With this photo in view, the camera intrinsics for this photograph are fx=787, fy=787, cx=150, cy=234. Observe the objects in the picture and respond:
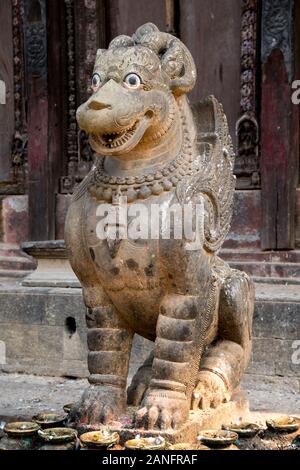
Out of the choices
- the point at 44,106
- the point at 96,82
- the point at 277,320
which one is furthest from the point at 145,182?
the point at 44,106

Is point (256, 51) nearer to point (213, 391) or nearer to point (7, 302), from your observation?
point (7, 302)

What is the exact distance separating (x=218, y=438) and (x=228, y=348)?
633 millimetres

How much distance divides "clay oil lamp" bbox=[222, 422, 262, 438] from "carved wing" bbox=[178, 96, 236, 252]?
78 centimetres

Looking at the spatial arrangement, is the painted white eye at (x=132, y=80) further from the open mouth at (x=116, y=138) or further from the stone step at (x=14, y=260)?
the stone step at (x=14, y=260)

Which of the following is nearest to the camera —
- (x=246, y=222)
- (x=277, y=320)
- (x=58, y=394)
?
(x=58, y=394)

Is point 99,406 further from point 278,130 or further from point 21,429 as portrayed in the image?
point 278,130

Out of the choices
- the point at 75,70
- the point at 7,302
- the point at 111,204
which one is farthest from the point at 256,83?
the point at 111,204

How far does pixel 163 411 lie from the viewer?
322cm

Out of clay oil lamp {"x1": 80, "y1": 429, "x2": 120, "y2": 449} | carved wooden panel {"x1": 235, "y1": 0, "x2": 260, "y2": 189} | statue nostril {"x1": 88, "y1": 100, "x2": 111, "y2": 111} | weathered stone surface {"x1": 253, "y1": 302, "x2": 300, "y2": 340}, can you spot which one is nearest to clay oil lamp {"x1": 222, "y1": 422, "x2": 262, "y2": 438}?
clay oil lamp {"x1": 80, "y1": 429, "x2": 120, "y2": 449}

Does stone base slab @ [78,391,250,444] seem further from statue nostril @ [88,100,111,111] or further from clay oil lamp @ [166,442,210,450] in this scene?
statue nostril @ [88,100,111,111]

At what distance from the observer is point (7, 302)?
6379 millimetres

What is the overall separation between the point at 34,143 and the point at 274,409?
3533mm

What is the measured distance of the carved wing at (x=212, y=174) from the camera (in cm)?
342
